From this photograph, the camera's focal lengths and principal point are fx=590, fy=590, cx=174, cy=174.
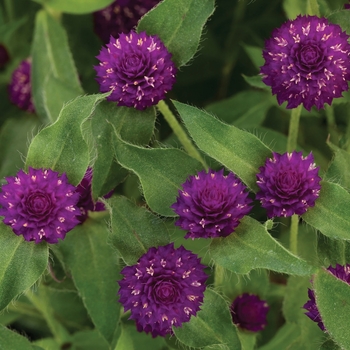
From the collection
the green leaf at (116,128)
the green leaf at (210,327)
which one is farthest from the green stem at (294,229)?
the green leaf at (116,128)

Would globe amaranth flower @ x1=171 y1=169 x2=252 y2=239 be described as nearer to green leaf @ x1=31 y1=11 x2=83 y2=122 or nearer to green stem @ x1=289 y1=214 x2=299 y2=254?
green stem @ x1=289 y1=214 x2=299 y2=254

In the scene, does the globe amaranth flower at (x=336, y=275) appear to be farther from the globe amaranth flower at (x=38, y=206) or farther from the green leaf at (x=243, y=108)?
the green leaf at (x=243, y=108)

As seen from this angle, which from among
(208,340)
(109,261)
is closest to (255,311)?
(208,340)

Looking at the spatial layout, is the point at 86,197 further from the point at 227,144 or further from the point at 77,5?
the point at 77,5

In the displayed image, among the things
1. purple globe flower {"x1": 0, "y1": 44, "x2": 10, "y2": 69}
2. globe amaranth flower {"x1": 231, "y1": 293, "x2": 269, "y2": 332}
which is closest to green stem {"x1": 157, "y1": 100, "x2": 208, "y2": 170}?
globe amaranth flower {"x1": 231, "y1": 293, "x2": 269, "y2": 332}

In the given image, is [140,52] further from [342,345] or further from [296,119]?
[342,345]

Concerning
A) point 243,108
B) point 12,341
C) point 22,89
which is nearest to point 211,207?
point 12,341
